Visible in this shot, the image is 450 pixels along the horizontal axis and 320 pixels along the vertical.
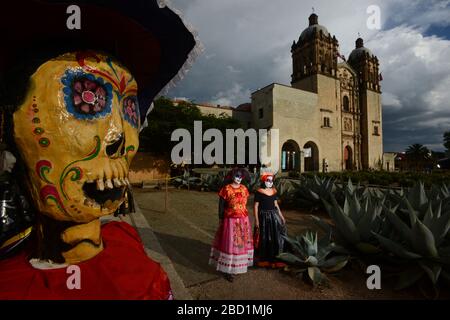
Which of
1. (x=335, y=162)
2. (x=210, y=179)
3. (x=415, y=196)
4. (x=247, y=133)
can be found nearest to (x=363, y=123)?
(x=335, y=162)

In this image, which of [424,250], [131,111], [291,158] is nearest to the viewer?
[131,111]

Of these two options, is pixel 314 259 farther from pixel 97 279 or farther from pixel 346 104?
pixel 346 104

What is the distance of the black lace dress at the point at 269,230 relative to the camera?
10.4ft

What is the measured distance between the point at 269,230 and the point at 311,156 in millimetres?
23212

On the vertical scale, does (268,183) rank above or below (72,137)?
below

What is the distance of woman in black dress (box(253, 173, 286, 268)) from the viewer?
3174 mm

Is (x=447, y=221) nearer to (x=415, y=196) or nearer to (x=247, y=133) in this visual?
(x=415, y=196)

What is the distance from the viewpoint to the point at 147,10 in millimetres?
1108

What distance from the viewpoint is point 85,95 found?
1.09 m

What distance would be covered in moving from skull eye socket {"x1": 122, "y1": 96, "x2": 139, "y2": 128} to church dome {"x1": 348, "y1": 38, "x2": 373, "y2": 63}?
36.6 metres

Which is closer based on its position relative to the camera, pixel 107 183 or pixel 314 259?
pixel 107 183

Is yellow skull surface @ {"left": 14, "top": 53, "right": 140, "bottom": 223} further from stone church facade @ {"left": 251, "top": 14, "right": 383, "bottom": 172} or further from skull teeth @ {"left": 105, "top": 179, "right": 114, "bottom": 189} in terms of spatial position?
stone church facade @ {"left": 251, "top": 14, "right": 383, "bottom": 172}

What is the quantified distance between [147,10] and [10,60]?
723 millimetres

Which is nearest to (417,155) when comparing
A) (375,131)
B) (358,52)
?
(375,131)
